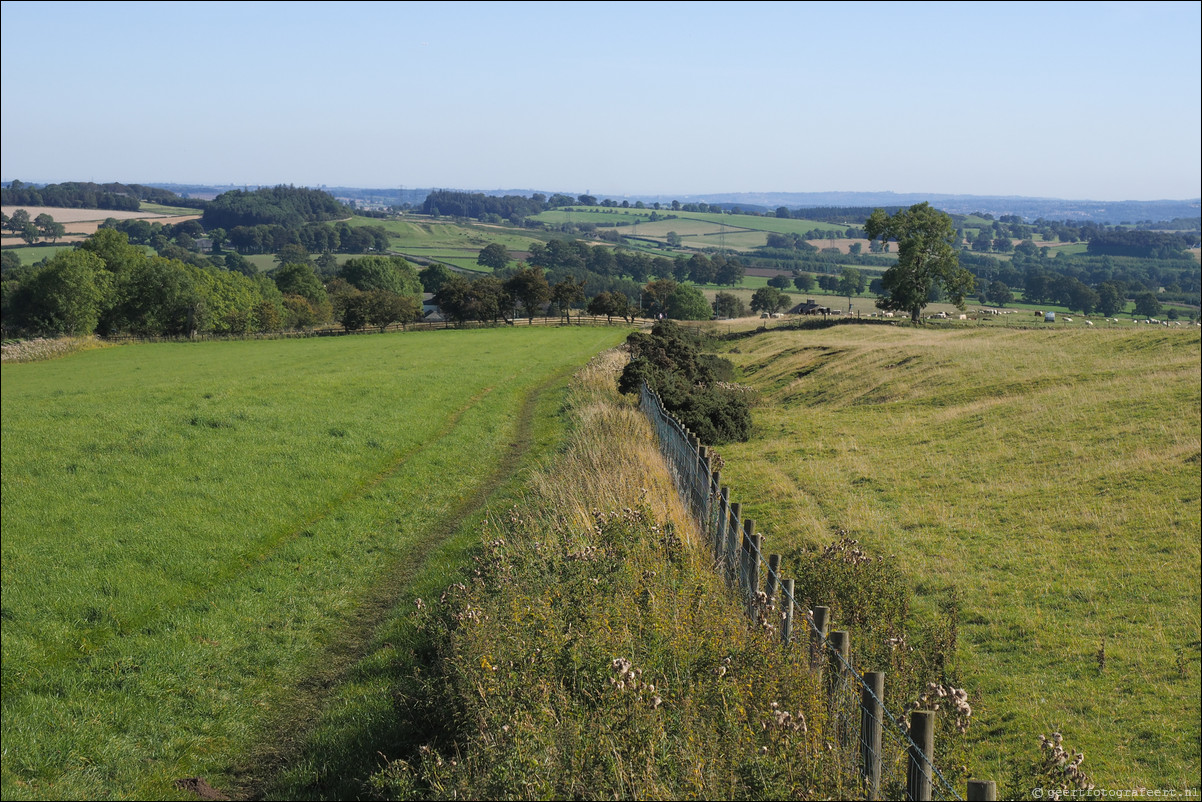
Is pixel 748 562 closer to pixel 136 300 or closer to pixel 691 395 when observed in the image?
pixel 691 395

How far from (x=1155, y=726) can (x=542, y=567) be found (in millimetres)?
7242

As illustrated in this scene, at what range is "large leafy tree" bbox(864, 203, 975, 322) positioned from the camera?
246ft

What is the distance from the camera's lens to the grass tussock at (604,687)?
17.3 ft

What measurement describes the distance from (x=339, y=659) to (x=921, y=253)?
7495cm

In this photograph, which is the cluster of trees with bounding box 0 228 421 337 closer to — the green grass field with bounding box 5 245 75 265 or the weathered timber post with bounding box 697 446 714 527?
the green grass field with bounding box 5 245 75 265

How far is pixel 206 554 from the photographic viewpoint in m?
13.7

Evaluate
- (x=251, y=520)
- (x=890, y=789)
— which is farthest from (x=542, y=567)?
(x=251, y=520)

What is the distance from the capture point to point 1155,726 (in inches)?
372

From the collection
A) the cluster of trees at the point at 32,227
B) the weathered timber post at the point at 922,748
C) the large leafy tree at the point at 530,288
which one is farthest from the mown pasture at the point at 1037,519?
the cluster of trees at the point at 32,227

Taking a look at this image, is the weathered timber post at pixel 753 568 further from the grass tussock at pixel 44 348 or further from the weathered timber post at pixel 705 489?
the grass tussock at pixel 44 348

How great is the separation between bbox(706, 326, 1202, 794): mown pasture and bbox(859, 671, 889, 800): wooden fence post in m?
1.42

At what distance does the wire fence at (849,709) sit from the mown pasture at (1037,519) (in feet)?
3.46

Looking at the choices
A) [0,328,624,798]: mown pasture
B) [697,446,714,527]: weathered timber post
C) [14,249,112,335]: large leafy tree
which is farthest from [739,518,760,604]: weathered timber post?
[14,249,112,335]: large leafy tree

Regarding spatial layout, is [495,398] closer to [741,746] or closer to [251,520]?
[251,520]
